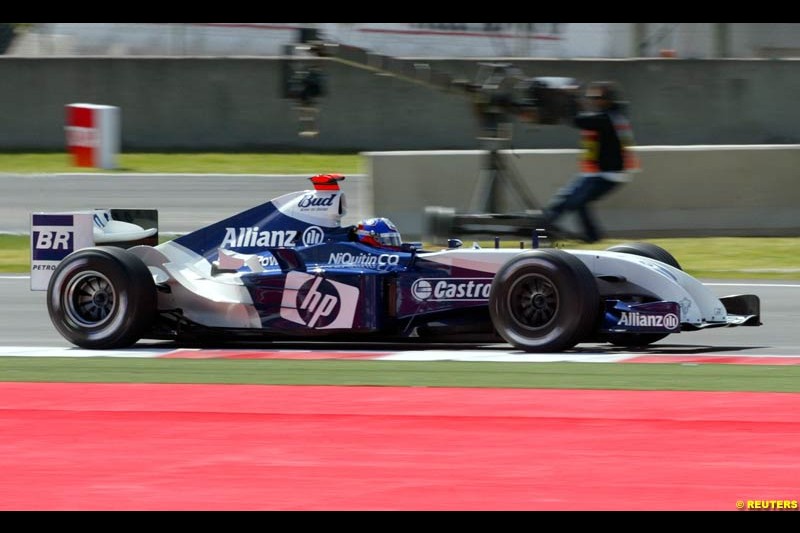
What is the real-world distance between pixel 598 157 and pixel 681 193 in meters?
3.07

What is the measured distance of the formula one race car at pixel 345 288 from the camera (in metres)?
9.56

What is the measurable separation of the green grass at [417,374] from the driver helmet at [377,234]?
0.99 meters

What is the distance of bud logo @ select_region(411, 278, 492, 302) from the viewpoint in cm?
992

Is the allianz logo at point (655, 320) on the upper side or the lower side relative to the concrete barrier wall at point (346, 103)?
lower

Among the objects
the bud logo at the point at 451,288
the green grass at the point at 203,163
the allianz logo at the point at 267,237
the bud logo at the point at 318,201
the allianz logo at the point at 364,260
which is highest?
the green grass at the point at 203,163

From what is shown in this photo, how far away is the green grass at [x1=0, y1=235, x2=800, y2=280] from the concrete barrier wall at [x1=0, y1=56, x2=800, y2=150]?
9237mm

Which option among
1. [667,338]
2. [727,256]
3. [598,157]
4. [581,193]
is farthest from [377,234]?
[727,256]

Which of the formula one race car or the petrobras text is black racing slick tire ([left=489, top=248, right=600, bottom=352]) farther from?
the petrobras text

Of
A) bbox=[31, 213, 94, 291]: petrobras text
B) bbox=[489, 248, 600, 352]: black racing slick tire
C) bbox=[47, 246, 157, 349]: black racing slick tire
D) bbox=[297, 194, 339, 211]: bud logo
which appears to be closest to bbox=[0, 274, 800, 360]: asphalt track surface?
bbox=[489, 248, 600, 352]: black racing slick tire

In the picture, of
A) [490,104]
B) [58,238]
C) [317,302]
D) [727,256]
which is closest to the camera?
[317,302]

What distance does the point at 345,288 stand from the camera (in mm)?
10016

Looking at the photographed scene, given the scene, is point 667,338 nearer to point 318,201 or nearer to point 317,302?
point 317,302

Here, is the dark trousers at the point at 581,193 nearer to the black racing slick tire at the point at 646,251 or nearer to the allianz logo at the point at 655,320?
the black racing slick tire at the point at 646,251

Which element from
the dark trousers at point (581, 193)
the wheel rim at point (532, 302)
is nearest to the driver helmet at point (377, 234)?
the wheel rim at point (532, 302)
